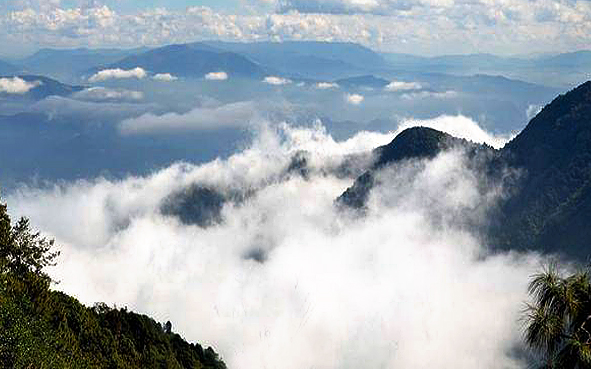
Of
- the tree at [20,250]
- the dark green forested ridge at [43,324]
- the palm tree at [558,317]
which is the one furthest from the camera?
the tree at [20,250]

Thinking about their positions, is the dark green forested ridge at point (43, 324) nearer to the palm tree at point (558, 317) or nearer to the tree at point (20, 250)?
the tree at point (20, 250)

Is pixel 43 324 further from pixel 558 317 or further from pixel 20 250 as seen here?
pixel 558 317

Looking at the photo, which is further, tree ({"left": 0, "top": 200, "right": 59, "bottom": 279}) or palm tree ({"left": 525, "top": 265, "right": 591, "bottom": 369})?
tree ({"left": 0, "top": 200, "right": 59, "bottom": 279})

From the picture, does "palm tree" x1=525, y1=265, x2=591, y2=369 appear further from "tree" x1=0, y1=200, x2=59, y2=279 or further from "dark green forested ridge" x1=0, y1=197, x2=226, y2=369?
"tree" x1=0, y1=200, x2=59, y2=279

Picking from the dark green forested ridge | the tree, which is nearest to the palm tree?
the dark green forested ridge

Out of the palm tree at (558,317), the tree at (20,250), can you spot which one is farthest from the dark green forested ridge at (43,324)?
the palm tree at (558,317)

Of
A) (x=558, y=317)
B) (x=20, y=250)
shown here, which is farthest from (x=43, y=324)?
A: (x=558, y=317)

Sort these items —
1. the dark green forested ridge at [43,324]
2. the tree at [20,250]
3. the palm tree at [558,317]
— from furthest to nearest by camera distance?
the tree at [20,250] → the dark green forested ridge at [43,324] → the palm tree at [558,317]
